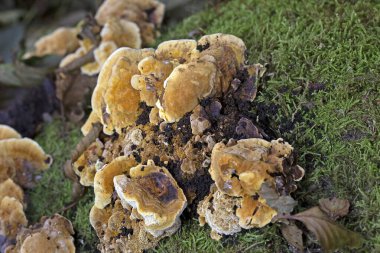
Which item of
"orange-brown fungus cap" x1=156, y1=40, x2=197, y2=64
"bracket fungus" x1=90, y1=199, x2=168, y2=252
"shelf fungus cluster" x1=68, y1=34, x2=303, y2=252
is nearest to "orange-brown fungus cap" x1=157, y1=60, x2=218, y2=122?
"shelf fungus cluster" x1=68, y1=34, x2=303, y2=252

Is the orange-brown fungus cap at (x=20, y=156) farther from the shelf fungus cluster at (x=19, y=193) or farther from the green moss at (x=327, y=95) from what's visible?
the green moss at (x=327, y=95)

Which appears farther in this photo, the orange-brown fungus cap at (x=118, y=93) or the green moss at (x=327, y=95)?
the orange-brown fungus cap at (x=118, y=93)

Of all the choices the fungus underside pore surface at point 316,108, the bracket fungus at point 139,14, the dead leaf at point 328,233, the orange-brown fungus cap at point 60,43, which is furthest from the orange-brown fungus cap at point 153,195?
the orange-brown fungus cap at point 60,43

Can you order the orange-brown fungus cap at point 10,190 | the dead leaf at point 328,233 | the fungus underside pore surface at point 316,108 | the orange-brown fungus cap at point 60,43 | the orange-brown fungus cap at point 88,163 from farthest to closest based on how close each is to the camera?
the orange-brown fungus cap at point 60,43 → the orange-brown fungus cap at point 10,190 → the orange-brown fungus cap at point 88,163 → the fungus underside pore surface at point 316,108 → the dead leaf at point 328,233

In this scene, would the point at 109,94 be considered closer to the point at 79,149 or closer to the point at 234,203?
the point at 79,149

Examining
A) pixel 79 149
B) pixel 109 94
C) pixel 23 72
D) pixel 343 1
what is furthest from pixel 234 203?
pixel 23 72

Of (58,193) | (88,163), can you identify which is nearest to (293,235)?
(88,163)
